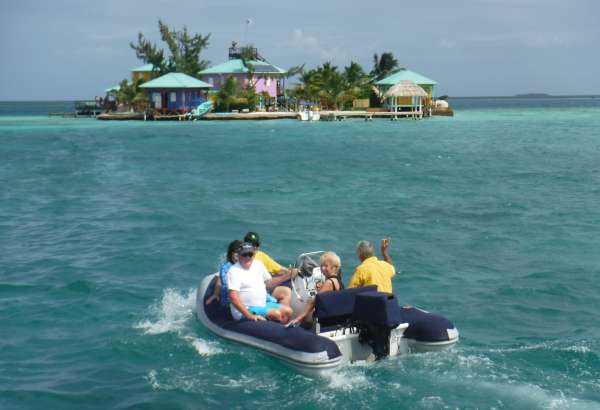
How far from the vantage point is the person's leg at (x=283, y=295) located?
1062 cm

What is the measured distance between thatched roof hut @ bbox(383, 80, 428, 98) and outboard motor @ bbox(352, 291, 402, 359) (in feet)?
228

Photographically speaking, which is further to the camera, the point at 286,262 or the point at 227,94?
the point at 227,94

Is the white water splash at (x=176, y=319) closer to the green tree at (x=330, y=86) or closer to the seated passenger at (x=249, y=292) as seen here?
the seated passenger at (x=249, y=292)

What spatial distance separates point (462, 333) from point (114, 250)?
30.2 ft

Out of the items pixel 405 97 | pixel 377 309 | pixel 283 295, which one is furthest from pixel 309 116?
pixel 377 309

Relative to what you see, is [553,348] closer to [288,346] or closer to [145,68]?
[288,346]

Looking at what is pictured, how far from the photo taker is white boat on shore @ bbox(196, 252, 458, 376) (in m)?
9.05

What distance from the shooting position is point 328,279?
984cm

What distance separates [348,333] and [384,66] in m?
85.1

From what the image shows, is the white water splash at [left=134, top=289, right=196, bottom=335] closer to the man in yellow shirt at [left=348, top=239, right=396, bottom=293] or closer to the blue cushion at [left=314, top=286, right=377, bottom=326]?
the blue cushion at [left=314, top=286, right=377, bottom=326]

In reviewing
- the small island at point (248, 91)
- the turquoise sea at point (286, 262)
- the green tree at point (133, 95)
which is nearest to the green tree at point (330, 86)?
the small island at point (248, 91)

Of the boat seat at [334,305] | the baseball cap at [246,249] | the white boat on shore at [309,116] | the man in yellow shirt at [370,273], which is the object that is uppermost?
the white boat on shore at [309,116]

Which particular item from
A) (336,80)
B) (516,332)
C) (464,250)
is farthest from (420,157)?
(336,80)

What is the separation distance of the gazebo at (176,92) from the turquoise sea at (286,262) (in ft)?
119
